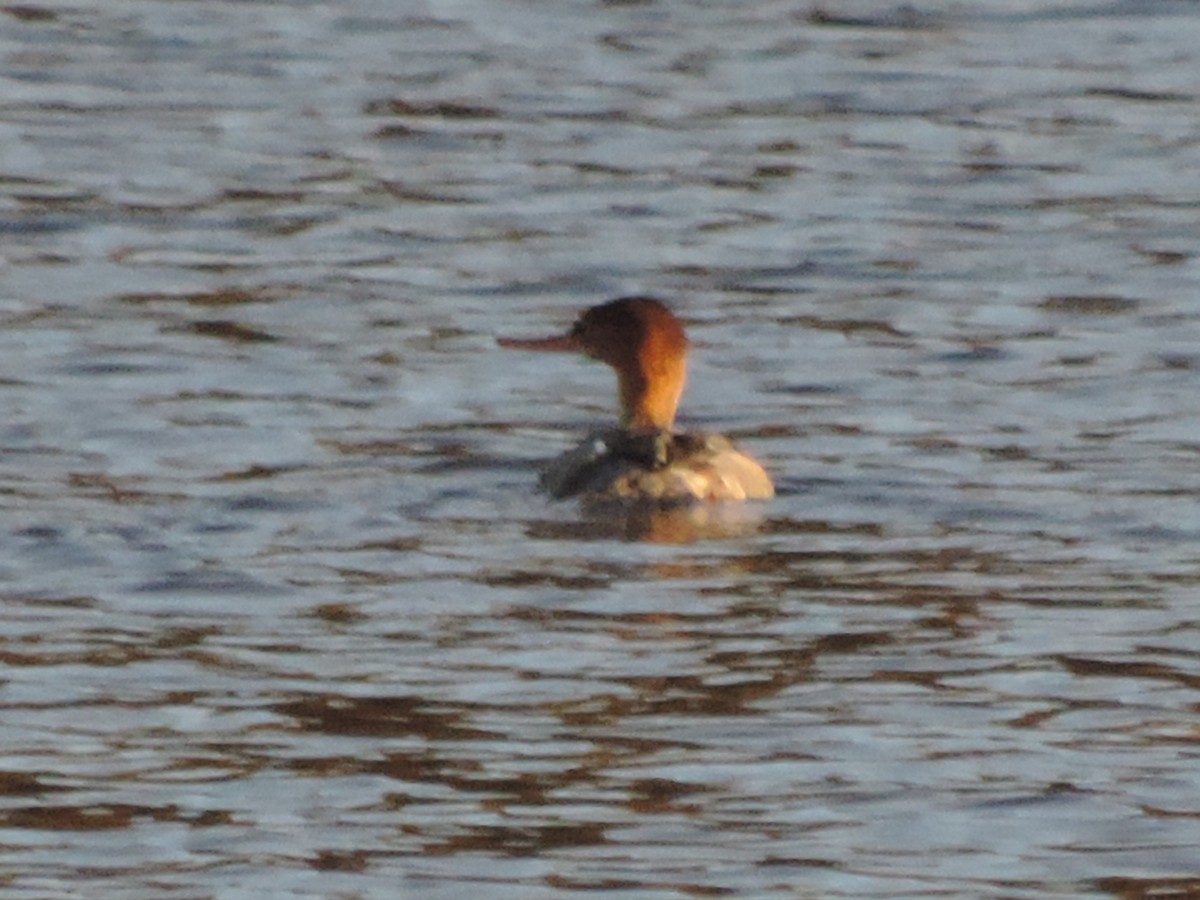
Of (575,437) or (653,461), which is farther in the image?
(575,437)

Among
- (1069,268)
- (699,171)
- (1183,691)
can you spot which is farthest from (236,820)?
(699,171)

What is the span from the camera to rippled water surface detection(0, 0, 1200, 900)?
7520 mm

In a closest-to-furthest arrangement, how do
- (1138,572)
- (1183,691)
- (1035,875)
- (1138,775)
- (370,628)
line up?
(1035,875) → (1138,775) → (1183,691) → (370,628) → (1138,572)

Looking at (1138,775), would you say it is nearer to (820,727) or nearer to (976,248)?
(820,727)

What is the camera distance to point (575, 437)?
42.4 feet

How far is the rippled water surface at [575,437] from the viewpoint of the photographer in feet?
24.7

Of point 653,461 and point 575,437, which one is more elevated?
point 653,461

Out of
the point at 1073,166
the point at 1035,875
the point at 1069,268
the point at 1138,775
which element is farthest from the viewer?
the point at 1073,166

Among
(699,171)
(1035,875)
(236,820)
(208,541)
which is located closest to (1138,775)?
(1035,875)

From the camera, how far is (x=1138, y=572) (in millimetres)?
10078

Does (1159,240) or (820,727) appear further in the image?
(1159,240)

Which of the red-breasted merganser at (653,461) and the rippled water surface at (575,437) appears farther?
the red-breasted merganser at (653,461)

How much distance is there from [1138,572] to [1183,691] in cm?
148

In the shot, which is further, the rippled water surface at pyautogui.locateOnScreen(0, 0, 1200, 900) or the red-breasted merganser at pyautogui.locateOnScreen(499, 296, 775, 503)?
the red-breasted merganser at pyautogui.locateOnScreen(499, 296, 775, 503)
